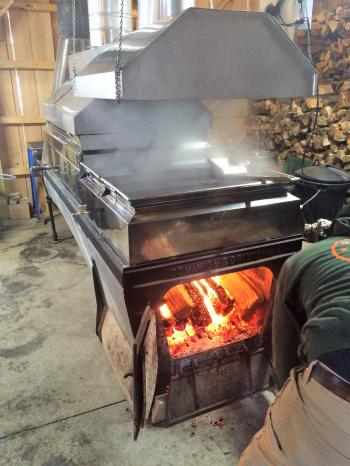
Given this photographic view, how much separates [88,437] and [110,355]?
573 millimetres

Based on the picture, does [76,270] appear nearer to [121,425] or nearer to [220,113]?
[121,425]

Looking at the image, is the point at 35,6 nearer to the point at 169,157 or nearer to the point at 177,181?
the point at 169,157

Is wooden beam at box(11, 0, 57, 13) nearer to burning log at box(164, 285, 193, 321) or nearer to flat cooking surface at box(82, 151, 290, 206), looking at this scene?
flat cooking surface at box(82, 151, 290, 206)

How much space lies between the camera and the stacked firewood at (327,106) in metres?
4.28

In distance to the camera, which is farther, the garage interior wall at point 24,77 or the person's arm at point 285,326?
the garage interior wall at point 24,77

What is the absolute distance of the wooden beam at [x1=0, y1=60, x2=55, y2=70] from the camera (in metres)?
5.16

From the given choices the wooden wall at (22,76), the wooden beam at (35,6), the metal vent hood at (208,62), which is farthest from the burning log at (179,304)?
the wooden beam at (35,6)

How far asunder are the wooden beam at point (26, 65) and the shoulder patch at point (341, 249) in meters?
5.07

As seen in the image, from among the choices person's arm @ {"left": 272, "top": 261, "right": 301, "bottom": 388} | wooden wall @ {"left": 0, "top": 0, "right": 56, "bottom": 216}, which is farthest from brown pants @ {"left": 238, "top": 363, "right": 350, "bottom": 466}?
wooden wall @ {"left": 0, "top": 0, "right": 56, "bottom": 216}

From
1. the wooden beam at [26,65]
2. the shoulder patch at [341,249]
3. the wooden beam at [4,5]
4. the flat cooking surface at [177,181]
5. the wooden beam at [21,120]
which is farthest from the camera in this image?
the wooden beam at [21,120]

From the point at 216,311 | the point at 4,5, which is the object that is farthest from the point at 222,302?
the point at 4,5

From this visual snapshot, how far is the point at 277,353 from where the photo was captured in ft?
6.68

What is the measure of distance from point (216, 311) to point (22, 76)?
4.58 m

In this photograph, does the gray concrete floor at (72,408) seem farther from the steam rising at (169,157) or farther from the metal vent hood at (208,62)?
the metal vent hood at (208,62)
